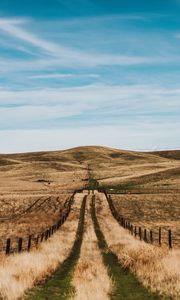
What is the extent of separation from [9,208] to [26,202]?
824 centimetres

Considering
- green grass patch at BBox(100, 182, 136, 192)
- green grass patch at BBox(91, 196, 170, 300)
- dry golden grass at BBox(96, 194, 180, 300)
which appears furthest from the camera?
green grass patch at BBox(100, 182, 136, 192)

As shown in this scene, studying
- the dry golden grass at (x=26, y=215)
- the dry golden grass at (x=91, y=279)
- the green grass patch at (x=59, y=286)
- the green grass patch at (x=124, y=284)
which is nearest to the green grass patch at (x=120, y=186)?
the dry golden grass at (x=26, y=215)

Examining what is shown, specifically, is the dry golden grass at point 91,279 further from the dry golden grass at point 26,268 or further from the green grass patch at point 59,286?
the dry golden grass at point 26,268

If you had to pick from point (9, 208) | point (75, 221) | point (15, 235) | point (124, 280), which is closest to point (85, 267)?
point (124, 280)

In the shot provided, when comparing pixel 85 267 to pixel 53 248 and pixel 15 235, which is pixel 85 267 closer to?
pixel 53 248

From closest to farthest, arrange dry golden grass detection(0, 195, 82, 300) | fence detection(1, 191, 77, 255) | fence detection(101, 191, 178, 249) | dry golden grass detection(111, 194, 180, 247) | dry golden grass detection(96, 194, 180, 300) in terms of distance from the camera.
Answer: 1. dry golden grass detection(0, 195, 82, 300)
2. dry golden grass detection(96, 194, 180, 300)
3. fence detection(1, 191, 77, 255)
4. fence detection(101, 191, 178, 249)
5. dry golden grass detection(111, 194, 180, 247)

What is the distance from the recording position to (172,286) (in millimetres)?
14156

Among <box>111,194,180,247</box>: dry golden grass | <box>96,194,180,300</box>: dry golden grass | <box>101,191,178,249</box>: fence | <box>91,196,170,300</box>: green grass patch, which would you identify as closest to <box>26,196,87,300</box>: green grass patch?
<box>91,196,170,300</box>: green grass patch

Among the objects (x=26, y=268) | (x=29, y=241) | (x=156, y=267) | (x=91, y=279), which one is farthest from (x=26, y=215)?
(x=91, y=279)

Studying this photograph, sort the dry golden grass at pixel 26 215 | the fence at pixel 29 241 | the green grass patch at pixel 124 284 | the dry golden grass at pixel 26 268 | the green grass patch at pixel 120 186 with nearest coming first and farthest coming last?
the dry golden grass at pixel 26 268 → the green grass patch at pixel 124 284 → the fence at pixel 29 241 → the dry golden grass at pixel 26 215 → the green grass patch at pixel 120 186

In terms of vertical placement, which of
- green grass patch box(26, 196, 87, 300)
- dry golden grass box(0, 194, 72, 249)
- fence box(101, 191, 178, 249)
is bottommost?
dry golden grass box(0, 194, 72, 249)

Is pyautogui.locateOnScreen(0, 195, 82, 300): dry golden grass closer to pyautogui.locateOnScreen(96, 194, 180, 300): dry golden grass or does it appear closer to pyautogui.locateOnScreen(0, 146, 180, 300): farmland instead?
pyautogui.locateOnScreen(0, 146, 180, 300): farmland

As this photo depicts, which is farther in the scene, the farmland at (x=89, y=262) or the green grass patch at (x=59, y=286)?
the farmland at (x=89, y=262)

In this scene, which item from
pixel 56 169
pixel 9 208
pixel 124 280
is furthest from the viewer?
pixel 56 169
